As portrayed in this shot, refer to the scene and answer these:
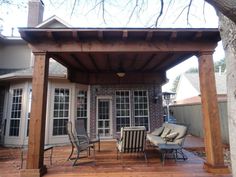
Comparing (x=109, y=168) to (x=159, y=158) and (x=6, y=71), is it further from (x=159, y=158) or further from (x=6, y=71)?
(x=6, y=71)

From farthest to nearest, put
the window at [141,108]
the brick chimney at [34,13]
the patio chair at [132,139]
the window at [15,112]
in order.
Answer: the window at [141,108] → the brick chimney at [34,13] → the window at [15,112] → the patio chair at [132,139]

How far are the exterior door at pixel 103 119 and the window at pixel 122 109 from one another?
0.43 meters

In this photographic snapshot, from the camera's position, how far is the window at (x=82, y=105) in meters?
8.10

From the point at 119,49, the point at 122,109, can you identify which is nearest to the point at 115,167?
the point at 119,49

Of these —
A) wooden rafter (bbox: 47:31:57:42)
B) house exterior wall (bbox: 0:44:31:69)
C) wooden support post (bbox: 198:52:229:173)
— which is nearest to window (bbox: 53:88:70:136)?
house exterior wall (bbox: 0:44:31:69)

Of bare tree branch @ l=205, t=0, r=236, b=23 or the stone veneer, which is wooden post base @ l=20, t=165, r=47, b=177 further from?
the stone veneer

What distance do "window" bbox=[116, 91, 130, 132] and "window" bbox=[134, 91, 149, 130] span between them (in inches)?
15.4

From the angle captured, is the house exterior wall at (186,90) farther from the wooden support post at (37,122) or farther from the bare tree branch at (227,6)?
the bare tree branch at (227,6)

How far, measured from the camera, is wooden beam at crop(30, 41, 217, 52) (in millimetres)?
4156

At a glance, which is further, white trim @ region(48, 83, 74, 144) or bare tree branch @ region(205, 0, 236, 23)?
white trim @ region(48, 83, 74, 144)

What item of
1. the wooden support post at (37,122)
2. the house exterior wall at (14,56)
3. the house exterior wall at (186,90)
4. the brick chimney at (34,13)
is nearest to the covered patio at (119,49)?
the wooden support post at (37,122)

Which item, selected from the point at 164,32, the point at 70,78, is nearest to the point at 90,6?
the point at 164,32

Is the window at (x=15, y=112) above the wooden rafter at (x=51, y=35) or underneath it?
underneath

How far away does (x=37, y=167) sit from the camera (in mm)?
3754
